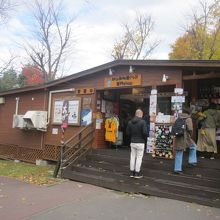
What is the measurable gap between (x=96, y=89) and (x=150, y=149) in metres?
3.21

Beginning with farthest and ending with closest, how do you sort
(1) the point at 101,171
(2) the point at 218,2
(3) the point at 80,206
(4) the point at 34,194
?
(2) the point at 218,2 < (1) the point at 101,171 < (4) the point at 34,194 < (3) the point at 80,206

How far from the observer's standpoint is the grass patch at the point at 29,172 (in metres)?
11.3

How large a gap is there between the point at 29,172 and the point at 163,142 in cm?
514

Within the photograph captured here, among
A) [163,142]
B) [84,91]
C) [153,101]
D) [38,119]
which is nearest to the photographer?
[163,142]

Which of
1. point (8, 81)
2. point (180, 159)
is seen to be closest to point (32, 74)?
point (8, 81)

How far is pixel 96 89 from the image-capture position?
1367cm

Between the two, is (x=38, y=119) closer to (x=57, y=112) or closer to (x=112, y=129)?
(x=57, y=112)

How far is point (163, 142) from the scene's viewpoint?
37.1 ft

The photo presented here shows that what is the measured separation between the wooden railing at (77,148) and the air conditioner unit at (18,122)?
3.67m

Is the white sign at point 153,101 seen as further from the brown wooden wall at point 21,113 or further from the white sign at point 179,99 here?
the brown wooden wall at point 21,113

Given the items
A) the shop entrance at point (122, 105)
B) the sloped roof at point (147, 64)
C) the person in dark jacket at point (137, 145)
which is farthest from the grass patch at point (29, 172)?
the sloped roof at point (147, 64)

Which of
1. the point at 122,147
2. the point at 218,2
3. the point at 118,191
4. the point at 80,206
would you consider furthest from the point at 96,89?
the point at 218,2

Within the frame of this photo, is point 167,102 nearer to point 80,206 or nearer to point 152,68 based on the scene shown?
A: point 152,68

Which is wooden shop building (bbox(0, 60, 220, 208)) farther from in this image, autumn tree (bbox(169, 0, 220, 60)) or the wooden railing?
autumn tree (bbox(169, 0, 220, 60))
